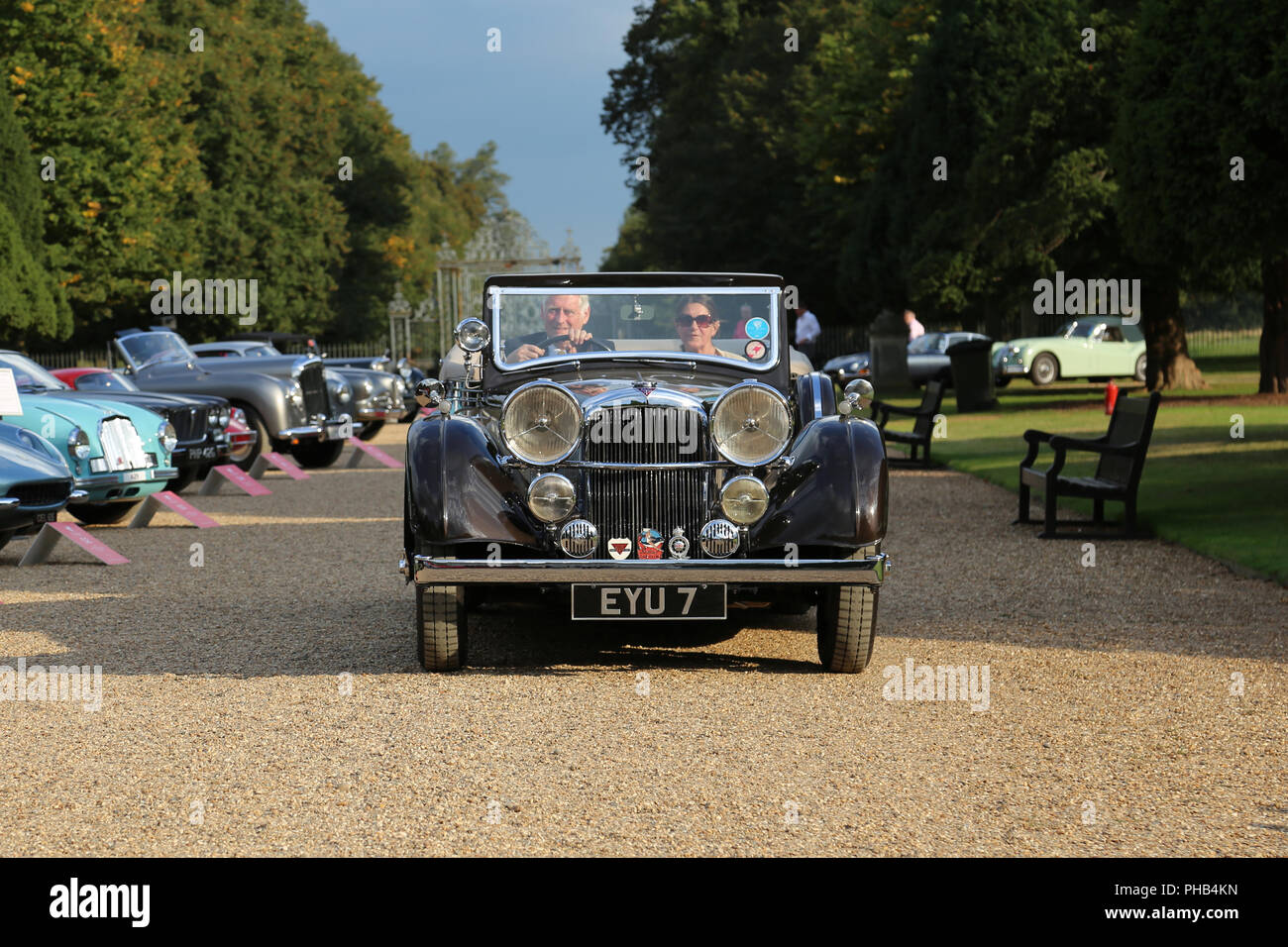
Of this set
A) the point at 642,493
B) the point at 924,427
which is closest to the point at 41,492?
the point at 642,493

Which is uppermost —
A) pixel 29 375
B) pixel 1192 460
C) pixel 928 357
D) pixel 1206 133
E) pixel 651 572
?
pixel 1206 133

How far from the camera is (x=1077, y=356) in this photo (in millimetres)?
40188

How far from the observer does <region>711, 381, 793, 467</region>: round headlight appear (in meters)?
7.31

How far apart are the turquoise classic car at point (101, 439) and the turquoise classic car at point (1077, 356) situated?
95.7ft

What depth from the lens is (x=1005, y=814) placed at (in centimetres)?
503

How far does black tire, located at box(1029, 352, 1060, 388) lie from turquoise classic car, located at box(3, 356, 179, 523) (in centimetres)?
2950

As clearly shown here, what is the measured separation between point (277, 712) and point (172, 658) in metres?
1.49

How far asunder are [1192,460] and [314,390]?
10791 mm

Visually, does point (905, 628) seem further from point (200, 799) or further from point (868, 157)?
point (868, 157)

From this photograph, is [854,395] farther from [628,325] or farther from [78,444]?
[78,444]

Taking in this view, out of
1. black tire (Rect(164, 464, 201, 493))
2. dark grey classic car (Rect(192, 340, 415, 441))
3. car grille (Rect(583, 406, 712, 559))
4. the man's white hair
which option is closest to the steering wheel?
the man's white hair
